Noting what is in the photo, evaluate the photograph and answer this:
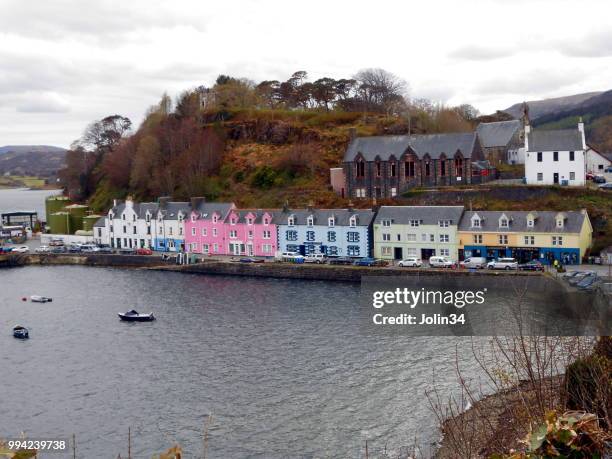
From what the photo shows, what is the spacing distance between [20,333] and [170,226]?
70.7 feet

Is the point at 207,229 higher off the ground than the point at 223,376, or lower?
higher

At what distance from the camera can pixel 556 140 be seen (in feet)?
138

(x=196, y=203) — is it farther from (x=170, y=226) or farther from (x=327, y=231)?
(x=327, y=231)

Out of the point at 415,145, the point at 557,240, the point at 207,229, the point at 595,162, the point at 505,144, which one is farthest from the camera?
the point at 505,144

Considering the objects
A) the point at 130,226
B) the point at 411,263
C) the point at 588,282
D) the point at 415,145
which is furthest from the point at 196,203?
the point at 588,282

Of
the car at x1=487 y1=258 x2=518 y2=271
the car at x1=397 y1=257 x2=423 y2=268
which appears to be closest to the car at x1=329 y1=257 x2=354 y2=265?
the car at x1=397 y1=257 x2=423 y2=268

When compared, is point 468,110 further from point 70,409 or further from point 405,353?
point 70,409

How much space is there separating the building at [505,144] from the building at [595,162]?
4896 millimetres

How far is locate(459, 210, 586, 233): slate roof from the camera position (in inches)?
1361

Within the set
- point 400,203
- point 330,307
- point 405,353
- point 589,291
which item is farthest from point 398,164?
point 405,353

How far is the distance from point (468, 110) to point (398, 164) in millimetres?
30634

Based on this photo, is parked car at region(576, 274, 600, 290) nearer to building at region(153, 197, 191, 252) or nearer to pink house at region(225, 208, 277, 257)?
pink house at region(225, 208, 277, 257)

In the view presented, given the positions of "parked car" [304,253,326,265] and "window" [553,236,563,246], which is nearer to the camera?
"window" [553,236,563,246]

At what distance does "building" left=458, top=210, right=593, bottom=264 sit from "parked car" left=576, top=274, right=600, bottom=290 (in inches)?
197
